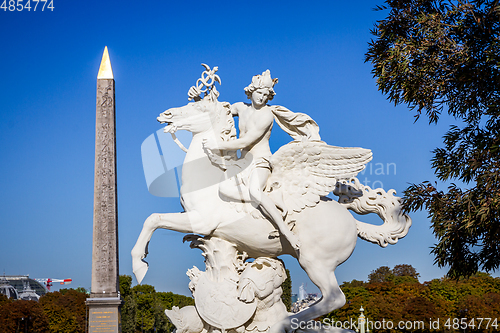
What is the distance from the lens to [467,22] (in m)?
6.09

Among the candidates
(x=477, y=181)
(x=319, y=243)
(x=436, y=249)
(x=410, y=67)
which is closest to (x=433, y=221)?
(x=436, y=249)

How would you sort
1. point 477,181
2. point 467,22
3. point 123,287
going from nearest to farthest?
point 477,181, point 467,22, point 123,287

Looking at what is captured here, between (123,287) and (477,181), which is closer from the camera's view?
(477,181)

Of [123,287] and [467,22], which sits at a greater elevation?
[123,287]

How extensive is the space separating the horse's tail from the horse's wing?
0.39m

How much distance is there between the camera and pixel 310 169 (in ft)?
19.9

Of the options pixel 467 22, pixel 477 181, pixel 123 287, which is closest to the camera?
pixel 477 181

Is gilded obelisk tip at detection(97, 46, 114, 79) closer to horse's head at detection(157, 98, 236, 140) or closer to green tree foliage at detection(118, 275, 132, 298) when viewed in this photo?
horse's head at detection(157, 98, 236, 140)

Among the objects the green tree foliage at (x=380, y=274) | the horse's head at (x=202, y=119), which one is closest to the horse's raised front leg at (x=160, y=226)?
the horse's head at (x=202, y=119)

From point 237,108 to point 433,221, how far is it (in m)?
2.48

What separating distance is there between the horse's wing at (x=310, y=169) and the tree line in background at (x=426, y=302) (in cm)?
2249

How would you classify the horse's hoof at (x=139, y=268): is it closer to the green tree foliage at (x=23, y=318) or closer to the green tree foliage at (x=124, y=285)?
the green tree foliage at (x=23, y=318)

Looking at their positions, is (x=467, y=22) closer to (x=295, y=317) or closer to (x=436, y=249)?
(x=436, y=249)

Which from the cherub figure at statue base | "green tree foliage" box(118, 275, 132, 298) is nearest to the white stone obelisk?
the cherub figure at statue base
